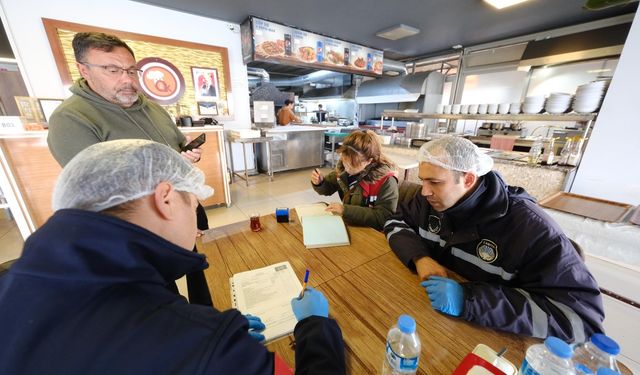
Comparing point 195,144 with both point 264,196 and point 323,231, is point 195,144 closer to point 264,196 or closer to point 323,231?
point 323,231

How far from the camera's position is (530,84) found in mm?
4457

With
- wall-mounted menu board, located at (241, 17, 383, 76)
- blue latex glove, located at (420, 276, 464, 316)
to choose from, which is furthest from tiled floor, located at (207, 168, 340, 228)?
blue latex glove, located at (420, 276, 464, 316)

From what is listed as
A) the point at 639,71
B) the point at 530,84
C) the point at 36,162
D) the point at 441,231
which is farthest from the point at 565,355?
the point at 530,84

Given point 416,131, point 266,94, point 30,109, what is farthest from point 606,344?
point 266,94

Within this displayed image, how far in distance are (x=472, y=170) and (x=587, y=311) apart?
521mm

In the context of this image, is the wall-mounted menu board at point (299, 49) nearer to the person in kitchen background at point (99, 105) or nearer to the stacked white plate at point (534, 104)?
the person in kitchen background at point (99, 105)

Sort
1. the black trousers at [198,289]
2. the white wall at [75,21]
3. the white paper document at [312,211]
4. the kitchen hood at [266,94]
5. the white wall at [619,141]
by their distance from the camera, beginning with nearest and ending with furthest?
the black trousers at [198,289]
the white paper document at [312,211]
the white wall at [619,141]
the white wall at [75,21]
the kitchen hood at [266,94]

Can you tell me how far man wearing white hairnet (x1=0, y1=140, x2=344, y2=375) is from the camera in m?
0.35

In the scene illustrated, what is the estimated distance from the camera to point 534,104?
6.69 ft

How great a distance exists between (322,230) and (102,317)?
34.9 inches

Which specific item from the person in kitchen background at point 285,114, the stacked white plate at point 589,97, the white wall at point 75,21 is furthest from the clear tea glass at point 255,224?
the person in kitchen background at point 285,114

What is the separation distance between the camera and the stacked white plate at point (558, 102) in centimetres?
191

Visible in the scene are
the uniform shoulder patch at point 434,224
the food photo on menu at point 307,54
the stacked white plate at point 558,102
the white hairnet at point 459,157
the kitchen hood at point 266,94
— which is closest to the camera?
the white hairnet at point 459,157

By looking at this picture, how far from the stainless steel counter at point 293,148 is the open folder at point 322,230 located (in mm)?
3392
